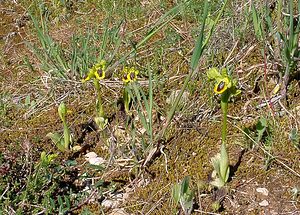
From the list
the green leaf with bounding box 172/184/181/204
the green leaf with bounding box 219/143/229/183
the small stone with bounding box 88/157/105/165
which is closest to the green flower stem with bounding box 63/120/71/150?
the small stone with bounding box 88/157/105/165

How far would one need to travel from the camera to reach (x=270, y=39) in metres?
2.62

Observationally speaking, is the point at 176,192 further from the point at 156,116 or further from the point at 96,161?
the point at 156,116

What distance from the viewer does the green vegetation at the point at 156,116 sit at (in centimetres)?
206

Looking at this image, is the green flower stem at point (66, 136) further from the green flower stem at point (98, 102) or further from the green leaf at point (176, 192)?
the green leaf at point (176, 192)

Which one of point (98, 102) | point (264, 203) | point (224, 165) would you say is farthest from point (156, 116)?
point (264, 203)

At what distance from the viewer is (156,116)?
2496 mm

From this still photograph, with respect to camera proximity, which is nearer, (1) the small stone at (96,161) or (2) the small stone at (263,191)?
(2) the small stone at (263,191)

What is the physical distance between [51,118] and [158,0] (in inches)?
42.6

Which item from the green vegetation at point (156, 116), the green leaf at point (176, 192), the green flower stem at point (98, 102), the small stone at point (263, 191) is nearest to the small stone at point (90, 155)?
the green vegetation at point (156, 116)

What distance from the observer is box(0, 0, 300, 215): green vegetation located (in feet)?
6.75

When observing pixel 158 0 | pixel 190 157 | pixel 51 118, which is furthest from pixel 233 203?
pixel 158 0

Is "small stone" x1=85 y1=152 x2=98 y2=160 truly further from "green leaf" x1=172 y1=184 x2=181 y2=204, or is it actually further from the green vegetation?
"green leaf" x1=172 y1=184 x2=181 y2=204

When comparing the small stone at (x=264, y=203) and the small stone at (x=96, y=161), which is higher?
the small stone at (x=96, y=161)

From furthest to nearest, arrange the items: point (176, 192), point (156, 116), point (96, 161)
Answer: point (156, 116) → point (96, 161) → point (176, 192)
